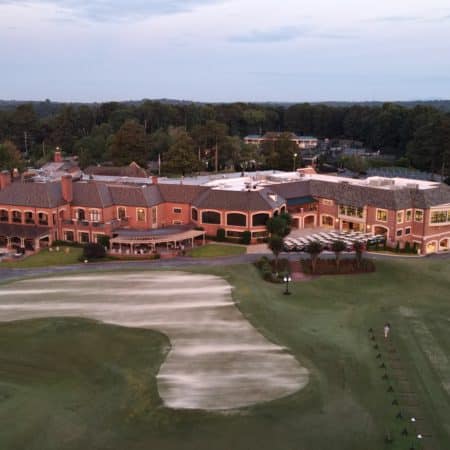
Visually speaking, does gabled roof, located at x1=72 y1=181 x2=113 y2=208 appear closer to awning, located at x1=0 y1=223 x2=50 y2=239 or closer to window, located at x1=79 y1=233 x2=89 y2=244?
window, located at x1=79 y1=233 x2=89 y2=244

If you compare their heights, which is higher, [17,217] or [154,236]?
[17,217]

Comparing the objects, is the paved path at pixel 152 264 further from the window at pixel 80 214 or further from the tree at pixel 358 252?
the window at pixel 80 214

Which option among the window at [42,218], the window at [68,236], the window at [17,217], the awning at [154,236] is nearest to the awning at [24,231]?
the window at [42,218]

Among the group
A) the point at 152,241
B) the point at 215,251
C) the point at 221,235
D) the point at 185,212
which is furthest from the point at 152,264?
the point at 185,212

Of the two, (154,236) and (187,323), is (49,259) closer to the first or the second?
(154,236)

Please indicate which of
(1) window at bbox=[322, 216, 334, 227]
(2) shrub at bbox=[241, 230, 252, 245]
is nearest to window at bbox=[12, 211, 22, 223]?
(2) shrub at bbox=[241, 230, 252, 245]
